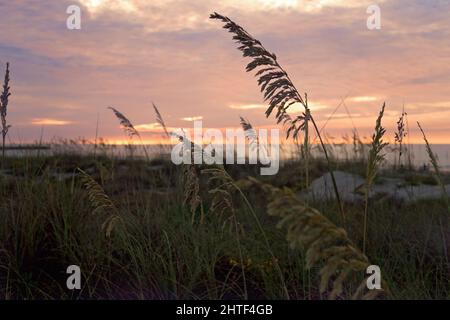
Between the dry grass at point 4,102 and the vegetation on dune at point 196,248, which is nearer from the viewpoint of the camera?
the vegetation on dune at point 196,248

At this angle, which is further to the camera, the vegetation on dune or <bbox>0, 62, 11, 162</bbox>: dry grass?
<bbox>0, 62, 11, 162</bbox>: dry grass

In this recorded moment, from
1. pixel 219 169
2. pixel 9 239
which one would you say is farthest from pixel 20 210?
pixel 219 169

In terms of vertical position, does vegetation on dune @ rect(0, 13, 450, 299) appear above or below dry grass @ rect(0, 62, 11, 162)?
below

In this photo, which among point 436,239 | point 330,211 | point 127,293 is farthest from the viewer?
point 330,211

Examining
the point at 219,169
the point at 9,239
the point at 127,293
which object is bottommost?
the point at 127,293

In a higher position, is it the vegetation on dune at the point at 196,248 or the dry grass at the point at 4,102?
the dry grass at the point at 4,102

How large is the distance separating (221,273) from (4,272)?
1.52 metres

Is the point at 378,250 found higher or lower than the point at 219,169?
lower

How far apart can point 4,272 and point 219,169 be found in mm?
2074

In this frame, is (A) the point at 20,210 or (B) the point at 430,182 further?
(B) the point at 430,182

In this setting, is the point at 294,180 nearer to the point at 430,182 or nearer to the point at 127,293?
the point at 430,182
